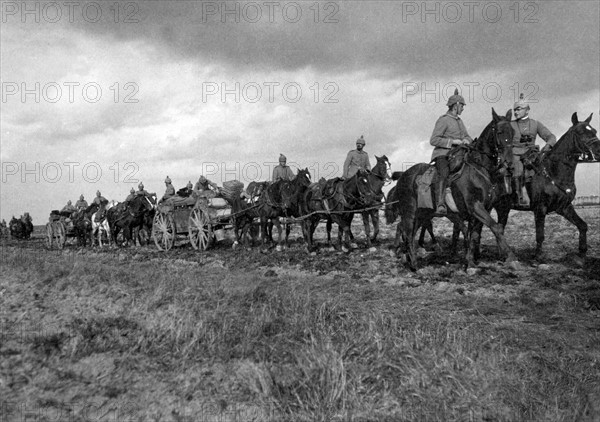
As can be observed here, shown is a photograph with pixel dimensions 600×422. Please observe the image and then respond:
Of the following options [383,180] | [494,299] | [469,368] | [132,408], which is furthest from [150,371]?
[383,180]

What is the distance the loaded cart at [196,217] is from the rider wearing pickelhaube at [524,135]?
35.3ft

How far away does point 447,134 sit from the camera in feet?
33.1

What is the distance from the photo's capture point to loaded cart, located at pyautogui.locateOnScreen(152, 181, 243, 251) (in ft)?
58.4

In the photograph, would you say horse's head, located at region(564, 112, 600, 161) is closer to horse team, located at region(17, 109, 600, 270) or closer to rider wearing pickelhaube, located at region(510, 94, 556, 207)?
horse team, located at region(17, 109, 600, 270)

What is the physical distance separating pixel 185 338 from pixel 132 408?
0.97m

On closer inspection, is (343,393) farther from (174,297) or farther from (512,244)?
(512,244)

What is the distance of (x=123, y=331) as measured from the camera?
4.44m

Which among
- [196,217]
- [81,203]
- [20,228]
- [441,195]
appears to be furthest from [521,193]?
[20,228]

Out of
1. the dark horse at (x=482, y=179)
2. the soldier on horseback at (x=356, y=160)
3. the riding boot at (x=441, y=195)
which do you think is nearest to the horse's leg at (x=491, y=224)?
the dark horse at (x=482, y=179)

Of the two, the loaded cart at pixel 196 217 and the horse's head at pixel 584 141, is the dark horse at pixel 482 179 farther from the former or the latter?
the loaded cart at pixel 196 217

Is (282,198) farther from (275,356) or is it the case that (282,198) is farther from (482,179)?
(275,356)

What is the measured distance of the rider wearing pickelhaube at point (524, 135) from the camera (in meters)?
10.8

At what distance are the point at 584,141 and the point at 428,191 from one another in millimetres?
3806

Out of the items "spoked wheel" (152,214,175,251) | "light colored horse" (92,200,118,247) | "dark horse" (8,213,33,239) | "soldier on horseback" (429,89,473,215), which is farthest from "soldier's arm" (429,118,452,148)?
"dark horse" (8,213,33,239)
